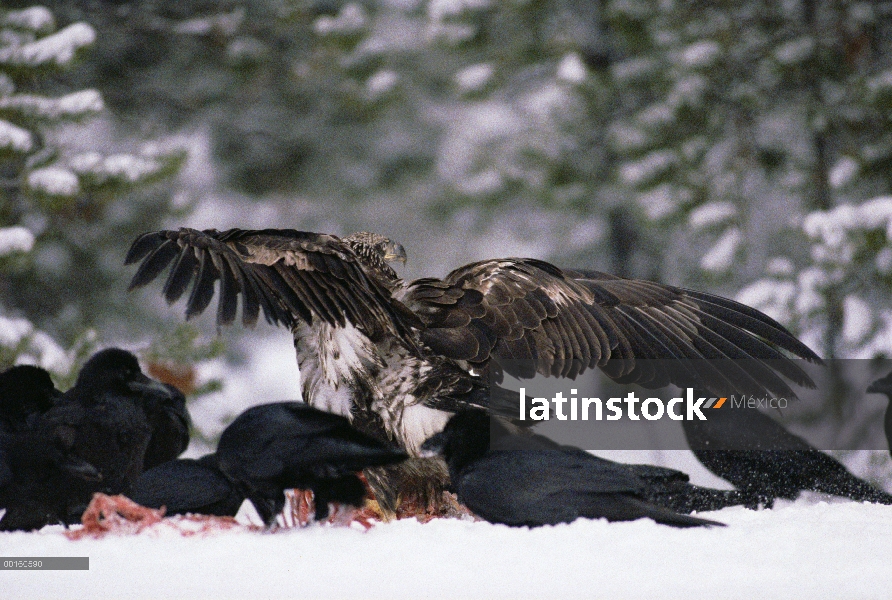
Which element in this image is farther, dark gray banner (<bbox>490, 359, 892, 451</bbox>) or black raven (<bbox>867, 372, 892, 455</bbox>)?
black raven (<bbox>867, 372, 892, 455</bbox>)

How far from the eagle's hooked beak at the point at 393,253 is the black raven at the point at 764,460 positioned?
100 cm

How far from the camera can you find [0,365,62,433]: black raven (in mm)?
2324

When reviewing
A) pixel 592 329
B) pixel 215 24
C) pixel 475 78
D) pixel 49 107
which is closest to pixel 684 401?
pixel 592 329

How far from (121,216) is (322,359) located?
6.59 metres

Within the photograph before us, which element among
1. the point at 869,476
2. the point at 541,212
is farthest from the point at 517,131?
the point at 869,476

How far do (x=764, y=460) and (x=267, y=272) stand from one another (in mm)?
1539

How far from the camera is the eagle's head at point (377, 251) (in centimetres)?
277

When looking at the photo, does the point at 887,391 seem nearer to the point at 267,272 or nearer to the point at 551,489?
the point at 551,489

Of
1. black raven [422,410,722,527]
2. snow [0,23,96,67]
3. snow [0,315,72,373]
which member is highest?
snow [0,23,96,67]

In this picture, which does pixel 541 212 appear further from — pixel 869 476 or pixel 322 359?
pixel 322 359

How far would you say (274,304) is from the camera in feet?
7.11

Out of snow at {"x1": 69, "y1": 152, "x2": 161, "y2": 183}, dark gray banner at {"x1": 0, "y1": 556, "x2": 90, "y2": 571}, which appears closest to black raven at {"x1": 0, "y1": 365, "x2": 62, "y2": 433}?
dark gray banner at {"x1": 0, "y1": 556, "x2": 90, "y2": 571}

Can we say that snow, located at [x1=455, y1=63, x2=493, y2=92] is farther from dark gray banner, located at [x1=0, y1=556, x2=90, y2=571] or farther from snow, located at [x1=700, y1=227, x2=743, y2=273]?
dark gray banner, located at [x1=0, y1=556, x2=90, y2=571]

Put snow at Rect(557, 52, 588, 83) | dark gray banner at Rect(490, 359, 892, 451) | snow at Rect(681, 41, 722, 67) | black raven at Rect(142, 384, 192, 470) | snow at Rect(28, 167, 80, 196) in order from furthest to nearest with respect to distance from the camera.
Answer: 1. snow at Rect(557, 52, 588, 83)
2. snow at Rect(681, 41, 722, 67)
3. snow at Rect(28, 167, 80, 196)
4. black raven at Rect(142, 384, 192, 470)
5. dark gray banner at Rect(490, 359, 892, 451)
